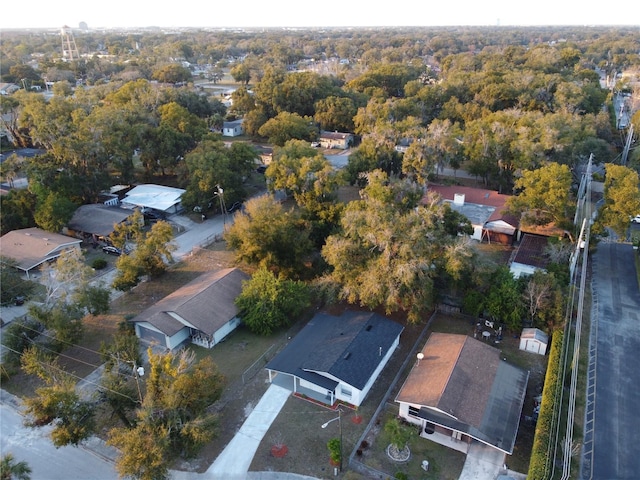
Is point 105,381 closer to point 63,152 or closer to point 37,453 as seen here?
point 37,453

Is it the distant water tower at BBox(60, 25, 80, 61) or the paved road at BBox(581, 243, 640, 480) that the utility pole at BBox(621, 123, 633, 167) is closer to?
the paved road at BBox(581, 243, 640, 480)

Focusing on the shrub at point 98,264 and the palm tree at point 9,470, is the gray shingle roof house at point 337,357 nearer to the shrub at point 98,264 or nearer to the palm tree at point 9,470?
the palm tree at point 9,470

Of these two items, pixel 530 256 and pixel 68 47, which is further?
A: pixel 68 47

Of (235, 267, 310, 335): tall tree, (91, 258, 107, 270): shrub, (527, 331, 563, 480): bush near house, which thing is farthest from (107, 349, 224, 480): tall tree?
(91, 258, 107, 270): shrub

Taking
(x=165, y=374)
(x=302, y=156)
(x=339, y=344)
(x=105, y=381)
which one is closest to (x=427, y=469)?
(x=339, y=344)

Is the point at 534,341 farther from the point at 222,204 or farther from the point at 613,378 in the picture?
the point at 222,204

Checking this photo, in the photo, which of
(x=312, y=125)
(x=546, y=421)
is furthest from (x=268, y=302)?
(x=312, y=125)
